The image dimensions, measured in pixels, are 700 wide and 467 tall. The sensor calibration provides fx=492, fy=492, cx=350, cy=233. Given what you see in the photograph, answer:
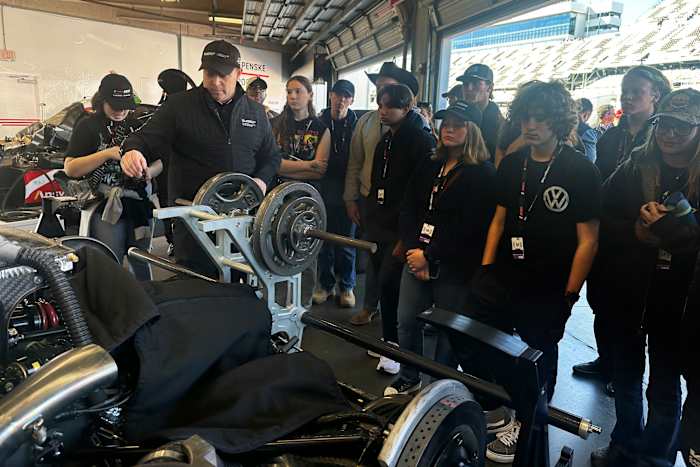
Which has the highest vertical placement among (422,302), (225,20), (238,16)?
(238,16)

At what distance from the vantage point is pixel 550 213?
1914 millimetres

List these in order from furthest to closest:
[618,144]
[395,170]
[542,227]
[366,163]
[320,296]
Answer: [320,296], [366,163], [395,170], [618,144], [542,227]

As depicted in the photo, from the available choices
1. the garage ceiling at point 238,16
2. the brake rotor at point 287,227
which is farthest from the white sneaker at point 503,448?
the garage ceiling at point 238,16

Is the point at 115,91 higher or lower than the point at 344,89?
lower

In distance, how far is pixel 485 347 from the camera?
3.97 feet

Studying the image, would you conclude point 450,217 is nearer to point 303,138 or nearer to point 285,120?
point 303,138

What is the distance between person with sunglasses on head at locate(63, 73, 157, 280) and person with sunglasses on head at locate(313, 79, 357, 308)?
137cm

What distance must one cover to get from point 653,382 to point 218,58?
7.61 feet

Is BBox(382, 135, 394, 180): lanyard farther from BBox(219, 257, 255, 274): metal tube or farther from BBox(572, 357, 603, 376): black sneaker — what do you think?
BBox(572, 357, 603, 376): black sneaker

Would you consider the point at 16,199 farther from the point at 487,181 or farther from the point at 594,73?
the point at 594,73

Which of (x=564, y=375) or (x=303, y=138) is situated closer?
(x=564, y=375)

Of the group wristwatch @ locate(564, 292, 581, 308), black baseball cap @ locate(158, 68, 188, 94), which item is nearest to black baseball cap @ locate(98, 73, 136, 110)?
black baseball cap @ locate(158, 68, 188, 94)

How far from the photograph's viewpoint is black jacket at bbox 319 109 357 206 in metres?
3.67

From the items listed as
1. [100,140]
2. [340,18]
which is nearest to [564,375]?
[100,140]
